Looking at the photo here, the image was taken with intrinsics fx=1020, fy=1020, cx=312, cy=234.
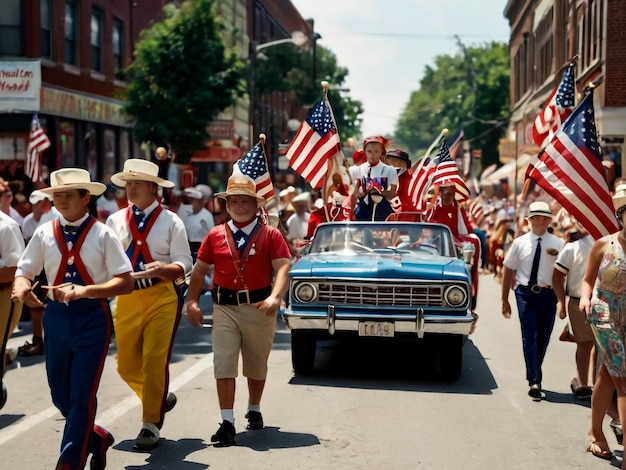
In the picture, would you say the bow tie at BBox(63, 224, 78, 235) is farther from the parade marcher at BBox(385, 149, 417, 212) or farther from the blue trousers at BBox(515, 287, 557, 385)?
the parade marcher at BBox(385, 149, 417, 212)

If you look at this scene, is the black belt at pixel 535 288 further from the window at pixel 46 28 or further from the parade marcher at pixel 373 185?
the window at pixel 46 28

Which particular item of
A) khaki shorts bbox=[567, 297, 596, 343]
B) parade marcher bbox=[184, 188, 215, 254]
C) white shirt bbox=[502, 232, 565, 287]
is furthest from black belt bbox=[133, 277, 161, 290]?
parade marcher bbox=[184, 188, 215, 254]

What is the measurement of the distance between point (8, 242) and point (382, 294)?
397cm

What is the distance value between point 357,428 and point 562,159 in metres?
3.21

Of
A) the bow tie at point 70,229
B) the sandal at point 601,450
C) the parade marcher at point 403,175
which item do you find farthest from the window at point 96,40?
the sandal at point 601,450

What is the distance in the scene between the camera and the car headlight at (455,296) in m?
10.3

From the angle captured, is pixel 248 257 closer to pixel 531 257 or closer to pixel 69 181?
pixel 69 181

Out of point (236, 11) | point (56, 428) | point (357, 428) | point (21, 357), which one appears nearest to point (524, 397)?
point (357, 428)

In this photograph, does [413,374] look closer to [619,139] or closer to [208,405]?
[208,405]

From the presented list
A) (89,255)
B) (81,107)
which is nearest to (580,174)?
(89,255)

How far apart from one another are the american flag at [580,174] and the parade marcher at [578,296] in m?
0.21

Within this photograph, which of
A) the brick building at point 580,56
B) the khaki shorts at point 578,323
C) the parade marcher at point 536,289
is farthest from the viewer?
the brick building at point 580,56

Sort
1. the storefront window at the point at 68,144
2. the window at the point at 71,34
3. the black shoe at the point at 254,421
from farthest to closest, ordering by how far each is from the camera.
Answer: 1. the window at the point at 71,34
2. the storefront window at the point at 68,144
3. the black shoe at the point at 254,421

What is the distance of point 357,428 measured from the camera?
8.24 meters
